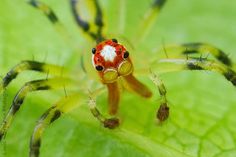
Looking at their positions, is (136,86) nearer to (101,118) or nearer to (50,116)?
(101,118)

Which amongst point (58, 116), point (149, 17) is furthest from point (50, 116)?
point (149, 17)

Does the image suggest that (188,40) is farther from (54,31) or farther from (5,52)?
(5,52)

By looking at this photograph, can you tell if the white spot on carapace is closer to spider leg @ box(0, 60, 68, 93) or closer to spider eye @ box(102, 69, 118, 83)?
spider eye @ box(102, 69, 118, 83)

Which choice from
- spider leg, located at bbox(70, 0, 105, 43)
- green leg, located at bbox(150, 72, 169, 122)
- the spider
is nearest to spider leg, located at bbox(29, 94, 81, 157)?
the spider

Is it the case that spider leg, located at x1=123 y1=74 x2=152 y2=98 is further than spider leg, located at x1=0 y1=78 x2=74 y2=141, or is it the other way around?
spider leg, located at x1=123 y1=74 x2=152 y2=98

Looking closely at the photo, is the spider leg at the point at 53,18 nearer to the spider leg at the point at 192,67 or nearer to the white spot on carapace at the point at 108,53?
the white spot on carapace at the point at 108,53

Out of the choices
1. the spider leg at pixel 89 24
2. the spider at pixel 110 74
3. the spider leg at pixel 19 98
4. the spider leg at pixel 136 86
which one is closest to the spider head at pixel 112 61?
the spider at pixel 110 74
